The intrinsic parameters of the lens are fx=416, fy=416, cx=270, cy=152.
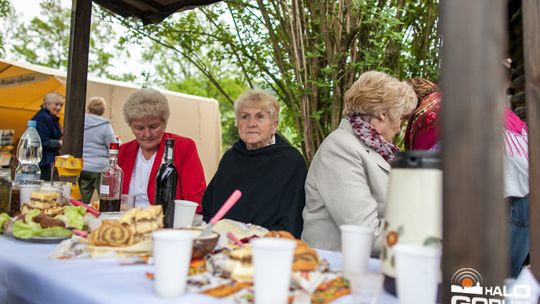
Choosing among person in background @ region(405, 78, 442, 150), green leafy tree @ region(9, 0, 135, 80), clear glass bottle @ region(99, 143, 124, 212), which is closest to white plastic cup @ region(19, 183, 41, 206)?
clear glass bottle @ region(99, 143, 124, 212)

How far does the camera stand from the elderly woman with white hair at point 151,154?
2789mm

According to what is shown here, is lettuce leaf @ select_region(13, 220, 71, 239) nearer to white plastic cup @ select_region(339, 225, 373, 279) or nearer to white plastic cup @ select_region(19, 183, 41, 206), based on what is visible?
white plastic cup @ select_region(19, 183, 41, 206)

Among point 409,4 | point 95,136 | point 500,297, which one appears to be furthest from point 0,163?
point 500,297

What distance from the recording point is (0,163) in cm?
682

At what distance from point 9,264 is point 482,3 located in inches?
57.3

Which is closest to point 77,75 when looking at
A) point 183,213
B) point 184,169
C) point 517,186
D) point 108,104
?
point 184,169

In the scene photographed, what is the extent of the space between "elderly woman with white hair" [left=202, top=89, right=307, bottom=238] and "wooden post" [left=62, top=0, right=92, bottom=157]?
1.48m

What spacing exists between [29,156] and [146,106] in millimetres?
778

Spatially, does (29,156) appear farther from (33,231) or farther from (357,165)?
(357,165)

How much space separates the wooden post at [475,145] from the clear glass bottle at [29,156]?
2284mm

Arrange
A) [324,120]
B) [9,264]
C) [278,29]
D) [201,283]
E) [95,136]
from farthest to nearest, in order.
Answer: [95,136] → [278,29] → [324,120] → [9,264] → [201,283]

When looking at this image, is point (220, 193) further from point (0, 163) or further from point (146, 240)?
point (0, 163)

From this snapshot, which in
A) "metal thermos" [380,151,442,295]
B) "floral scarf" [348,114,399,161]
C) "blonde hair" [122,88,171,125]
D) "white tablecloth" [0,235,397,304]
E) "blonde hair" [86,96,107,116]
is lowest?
"white tablecloth" [0,235,397,304]

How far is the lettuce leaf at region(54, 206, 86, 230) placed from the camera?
1628 millimetres
